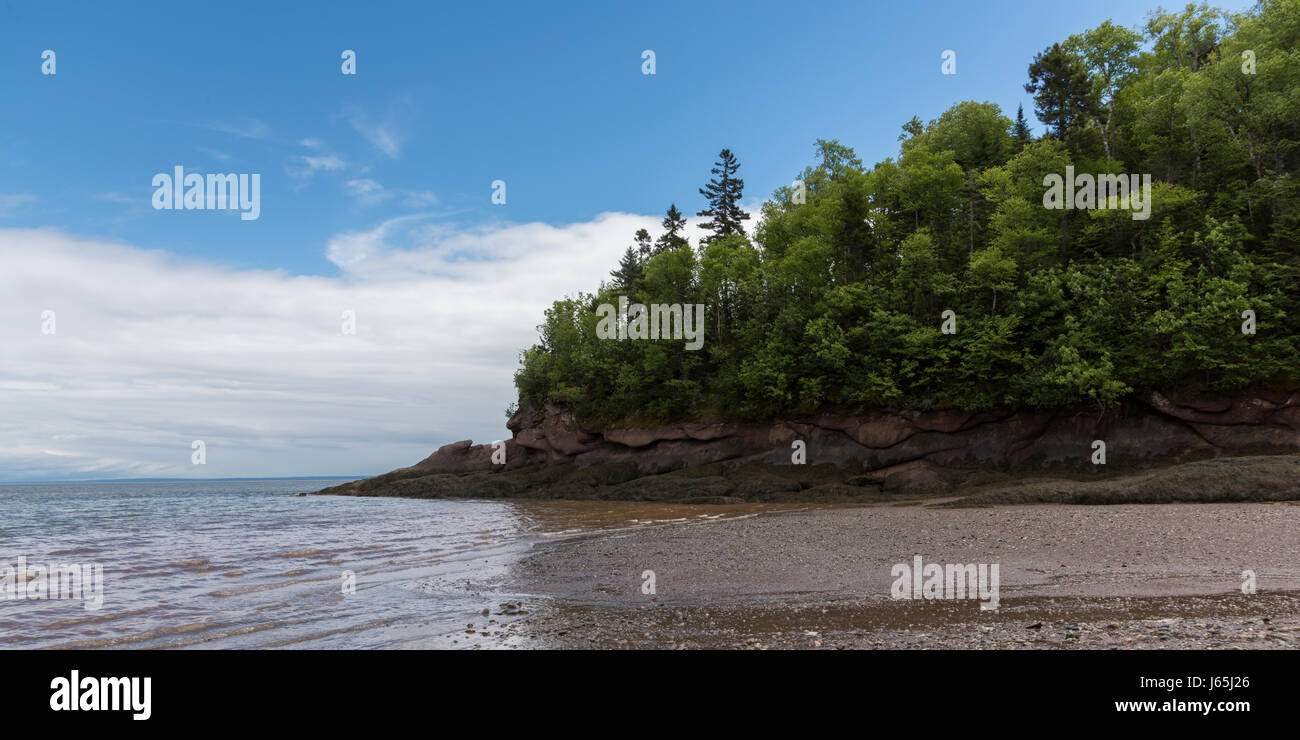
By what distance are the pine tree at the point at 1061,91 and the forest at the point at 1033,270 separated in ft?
0.57

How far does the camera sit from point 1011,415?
37.7 metres

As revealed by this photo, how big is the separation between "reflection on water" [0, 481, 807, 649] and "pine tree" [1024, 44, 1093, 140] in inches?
1940

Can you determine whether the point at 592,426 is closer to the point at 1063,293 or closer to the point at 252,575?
the point at 1063,293

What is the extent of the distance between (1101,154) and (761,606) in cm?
5658

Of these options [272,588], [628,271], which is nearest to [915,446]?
[272,588]

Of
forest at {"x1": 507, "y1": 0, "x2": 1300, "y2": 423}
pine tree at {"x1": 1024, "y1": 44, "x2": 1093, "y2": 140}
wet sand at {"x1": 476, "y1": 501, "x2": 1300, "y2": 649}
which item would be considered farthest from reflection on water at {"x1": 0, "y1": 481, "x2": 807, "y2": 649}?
pine tree at {"x1": 1024, "y1": 44, "x2": 1093, "y2": 140}

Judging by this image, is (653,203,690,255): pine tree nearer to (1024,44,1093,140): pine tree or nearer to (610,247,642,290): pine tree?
(610,247,642,290): pine tree

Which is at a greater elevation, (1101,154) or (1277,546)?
(1101,154)

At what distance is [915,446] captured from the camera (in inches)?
1545

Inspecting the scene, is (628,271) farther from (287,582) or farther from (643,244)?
(287,582)
